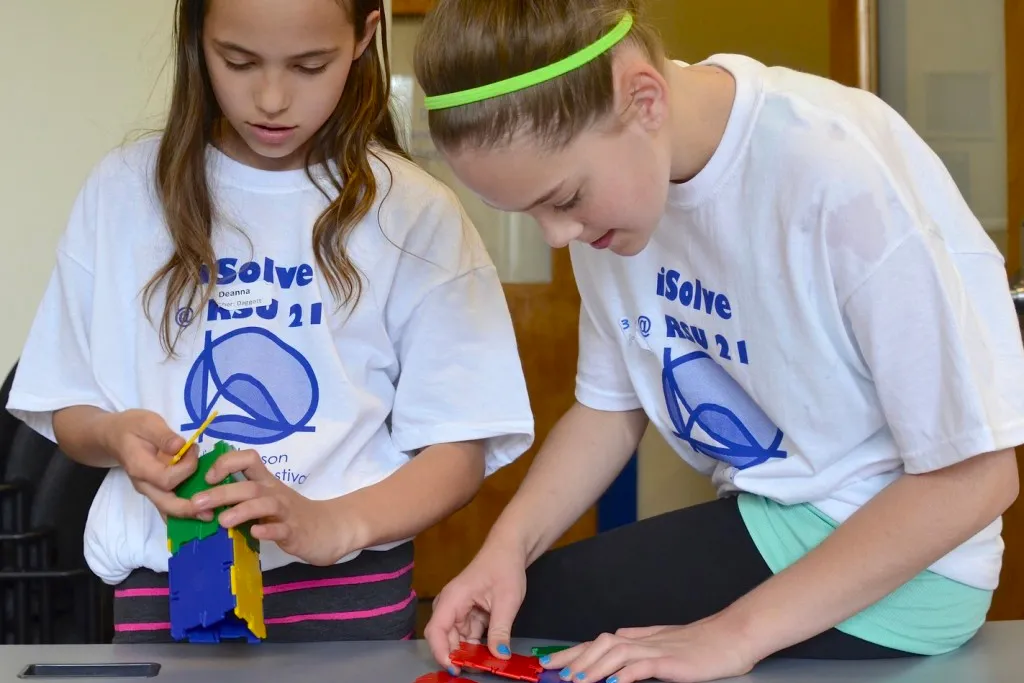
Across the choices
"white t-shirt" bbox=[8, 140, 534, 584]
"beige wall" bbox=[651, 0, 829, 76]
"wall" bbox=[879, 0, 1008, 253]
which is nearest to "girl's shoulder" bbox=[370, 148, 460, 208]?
"white t-shirt" bbox=[8, 140, 534, 584]

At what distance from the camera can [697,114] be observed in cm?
98

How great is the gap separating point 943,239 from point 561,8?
0.36 meters

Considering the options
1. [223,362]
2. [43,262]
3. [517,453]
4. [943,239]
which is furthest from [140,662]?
[43,262]

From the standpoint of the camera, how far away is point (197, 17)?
1.12 m

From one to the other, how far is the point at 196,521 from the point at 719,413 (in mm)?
488

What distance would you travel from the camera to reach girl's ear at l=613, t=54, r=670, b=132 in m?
0.91

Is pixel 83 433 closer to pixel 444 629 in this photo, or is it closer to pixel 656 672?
pixel 444 629

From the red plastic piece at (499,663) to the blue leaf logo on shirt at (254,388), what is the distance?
0.98 ft

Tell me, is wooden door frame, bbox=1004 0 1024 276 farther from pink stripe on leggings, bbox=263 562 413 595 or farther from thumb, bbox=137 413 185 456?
thumb, bbox=137 413 185 456

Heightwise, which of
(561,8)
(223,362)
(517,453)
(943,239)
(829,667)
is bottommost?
(829,667)

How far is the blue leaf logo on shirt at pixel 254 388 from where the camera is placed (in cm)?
114

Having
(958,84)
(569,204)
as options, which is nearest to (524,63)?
(569,204)

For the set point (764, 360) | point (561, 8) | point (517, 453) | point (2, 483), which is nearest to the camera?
point (561, 8)

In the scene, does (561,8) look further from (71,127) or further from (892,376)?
(71,127)
